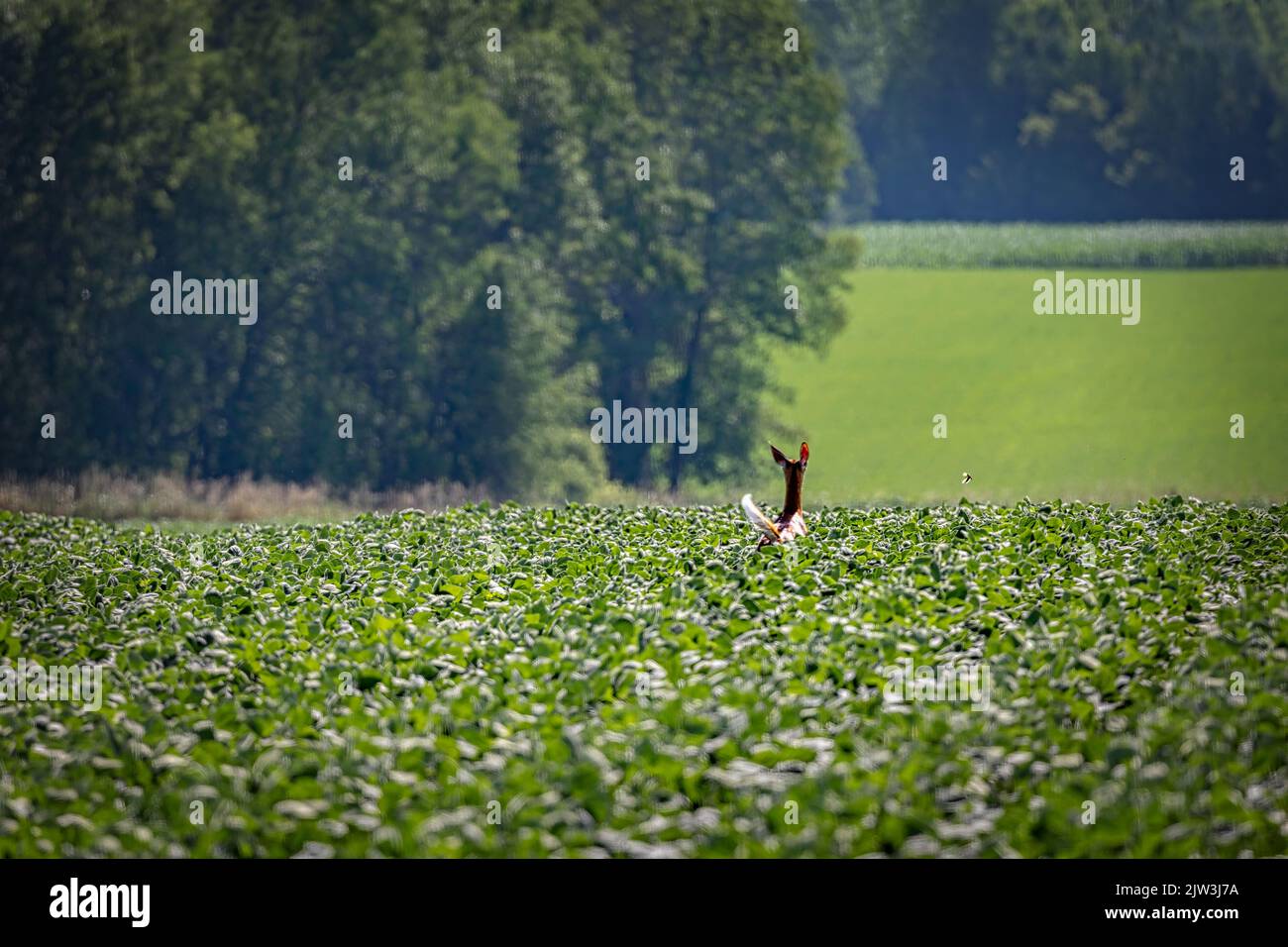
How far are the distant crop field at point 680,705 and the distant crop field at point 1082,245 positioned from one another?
59220mm

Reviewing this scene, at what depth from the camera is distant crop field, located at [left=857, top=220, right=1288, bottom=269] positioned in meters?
79.1

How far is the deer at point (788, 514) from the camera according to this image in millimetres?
18453

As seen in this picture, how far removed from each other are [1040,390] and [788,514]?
52156 mm

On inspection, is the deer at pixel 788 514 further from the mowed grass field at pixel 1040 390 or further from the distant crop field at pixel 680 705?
the mowed grass field at pixel 1040 390

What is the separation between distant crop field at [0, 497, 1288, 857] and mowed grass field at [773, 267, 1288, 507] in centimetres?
3318

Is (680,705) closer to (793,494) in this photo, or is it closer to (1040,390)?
(793,494)

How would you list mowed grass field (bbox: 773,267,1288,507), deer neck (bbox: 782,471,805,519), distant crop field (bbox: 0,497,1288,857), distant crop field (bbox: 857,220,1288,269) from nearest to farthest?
1. distant crop field (bbox: 0,497,1288,857)
2. deer neck (bbox: 782,471,805,519)
3. mowed grass field (bbox: 773,267,1288,507)
4. distant crop field (bbox: 857,220,1288,269)

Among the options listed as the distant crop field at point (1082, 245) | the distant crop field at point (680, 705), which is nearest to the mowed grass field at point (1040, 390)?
the distant crop field at point (1082, 245)

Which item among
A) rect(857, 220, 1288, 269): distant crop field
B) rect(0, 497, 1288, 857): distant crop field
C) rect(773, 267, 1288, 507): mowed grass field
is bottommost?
rect(0, 497, 1288, 857): distant crop field

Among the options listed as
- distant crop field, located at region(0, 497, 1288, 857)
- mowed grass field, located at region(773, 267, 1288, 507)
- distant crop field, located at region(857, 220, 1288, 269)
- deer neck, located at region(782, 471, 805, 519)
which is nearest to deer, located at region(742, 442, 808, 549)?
deer neck, located at region(782, 471, 805, 519)

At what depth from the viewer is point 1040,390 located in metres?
69.1

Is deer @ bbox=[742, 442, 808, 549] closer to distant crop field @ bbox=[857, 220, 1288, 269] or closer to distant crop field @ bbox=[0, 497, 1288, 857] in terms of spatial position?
distant crop field @ bbox=[0, 497, 1288, 857]
